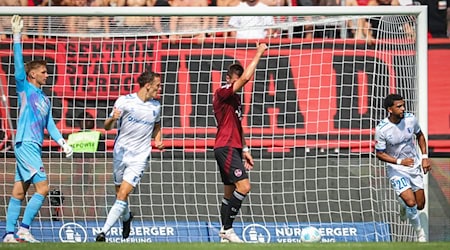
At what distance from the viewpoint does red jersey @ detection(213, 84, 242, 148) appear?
42.6ft

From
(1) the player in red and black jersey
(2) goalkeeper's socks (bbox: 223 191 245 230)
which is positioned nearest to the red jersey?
(1) the player in red and black jersey

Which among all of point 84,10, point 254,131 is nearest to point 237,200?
point 254,131

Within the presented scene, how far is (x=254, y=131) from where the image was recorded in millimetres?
14727

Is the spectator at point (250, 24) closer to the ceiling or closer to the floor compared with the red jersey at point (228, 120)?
closer to the ceiling

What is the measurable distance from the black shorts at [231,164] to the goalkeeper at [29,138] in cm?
192

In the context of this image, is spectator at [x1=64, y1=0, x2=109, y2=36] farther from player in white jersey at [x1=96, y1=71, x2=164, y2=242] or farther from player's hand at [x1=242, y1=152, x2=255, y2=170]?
player's hand at [x1=242, y1=152, x2=255, y2=170]

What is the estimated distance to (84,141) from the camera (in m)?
14.1

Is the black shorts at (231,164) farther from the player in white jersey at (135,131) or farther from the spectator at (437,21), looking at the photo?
the spectator at (437,21)

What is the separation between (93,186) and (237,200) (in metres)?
2.87

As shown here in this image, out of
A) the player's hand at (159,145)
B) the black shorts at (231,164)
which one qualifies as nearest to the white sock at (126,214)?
the player's hand at (159,145)

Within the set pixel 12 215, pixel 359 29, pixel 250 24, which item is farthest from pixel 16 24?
pixel 359 29

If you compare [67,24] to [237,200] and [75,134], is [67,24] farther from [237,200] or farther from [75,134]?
[237,200]

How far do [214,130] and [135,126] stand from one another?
2.07m

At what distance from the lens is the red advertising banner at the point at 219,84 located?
47.8 ft
